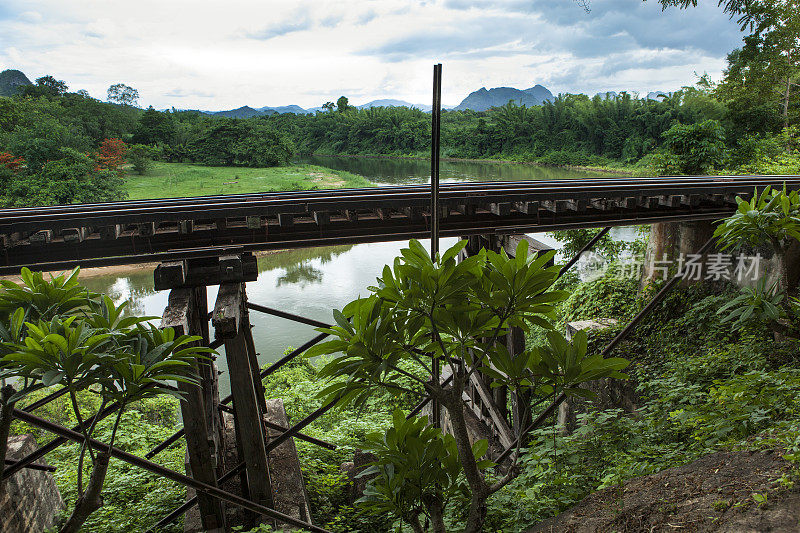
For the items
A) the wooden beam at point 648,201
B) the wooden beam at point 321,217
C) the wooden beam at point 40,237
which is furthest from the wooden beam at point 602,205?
the wooden beam at point 40,237

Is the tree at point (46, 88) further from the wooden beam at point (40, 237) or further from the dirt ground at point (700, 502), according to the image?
the dirt ground at point (700, 502)

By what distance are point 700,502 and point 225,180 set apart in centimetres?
3351

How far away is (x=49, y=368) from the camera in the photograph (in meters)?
1.96

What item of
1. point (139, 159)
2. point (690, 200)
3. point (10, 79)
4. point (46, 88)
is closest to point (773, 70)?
point (690, 200)

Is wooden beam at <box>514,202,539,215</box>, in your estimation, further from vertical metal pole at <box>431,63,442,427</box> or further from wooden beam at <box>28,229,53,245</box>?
wooden beam at <box>28,229,53,245</box>

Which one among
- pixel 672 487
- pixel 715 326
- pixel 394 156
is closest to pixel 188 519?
pixel 672 487

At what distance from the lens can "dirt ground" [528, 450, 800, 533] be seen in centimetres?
226

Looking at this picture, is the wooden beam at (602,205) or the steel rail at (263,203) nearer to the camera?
the steel rail at (263,203)

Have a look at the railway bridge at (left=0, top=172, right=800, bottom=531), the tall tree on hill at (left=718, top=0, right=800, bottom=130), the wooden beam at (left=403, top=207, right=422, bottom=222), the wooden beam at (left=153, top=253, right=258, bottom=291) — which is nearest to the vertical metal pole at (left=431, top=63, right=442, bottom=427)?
the railway bridge at (left=0, top=172, right=800, bottom=531)

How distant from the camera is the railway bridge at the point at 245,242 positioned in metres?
3.61

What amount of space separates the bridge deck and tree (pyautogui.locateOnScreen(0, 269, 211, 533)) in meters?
1.88

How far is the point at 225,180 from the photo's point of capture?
108ft

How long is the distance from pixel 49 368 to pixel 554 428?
3476 millimetres

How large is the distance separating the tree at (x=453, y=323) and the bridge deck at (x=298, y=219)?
255 centimetres
